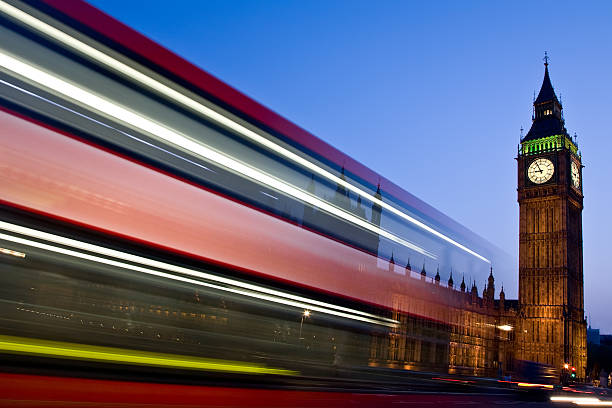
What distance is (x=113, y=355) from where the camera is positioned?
2885 millimetres

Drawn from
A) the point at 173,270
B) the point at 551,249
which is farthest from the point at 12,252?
the point at 551,249

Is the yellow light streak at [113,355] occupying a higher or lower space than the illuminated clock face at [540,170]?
lower

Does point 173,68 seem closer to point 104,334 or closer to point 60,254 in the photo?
point 60,254

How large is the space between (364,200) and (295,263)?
1187mm

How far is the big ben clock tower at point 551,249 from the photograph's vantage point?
49938 mm

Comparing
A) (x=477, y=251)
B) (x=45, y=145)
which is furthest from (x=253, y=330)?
(x=477, y=251)

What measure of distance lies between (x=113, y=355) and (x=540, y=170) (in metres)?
57.2

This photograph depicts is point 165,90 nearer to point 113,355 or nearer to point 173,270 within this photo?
point 173,270

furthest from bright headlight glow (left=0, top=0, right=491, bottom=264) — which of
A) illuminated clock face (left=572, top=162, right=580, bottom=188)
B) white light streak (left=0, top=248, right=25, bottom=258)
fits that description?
illuminated clock face (left=572, top=162, right=580, bottom=188)

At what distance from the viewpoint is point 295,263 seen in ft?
13.0

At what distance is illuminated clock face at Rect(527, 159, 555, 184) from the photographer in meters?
53.8

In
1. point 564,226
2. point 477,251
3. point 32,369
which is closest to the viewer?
point 32,369

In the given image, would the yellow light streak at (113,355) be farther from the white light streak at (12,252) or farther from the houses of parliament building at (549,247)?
the houses of parliament building at (549,247)

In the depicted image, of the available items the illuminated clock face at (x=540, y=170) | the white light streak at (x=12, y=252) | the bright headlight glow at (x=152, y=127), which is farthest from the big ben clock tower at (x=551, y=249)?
the white light streak at (x=12, y=252)
